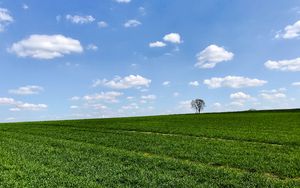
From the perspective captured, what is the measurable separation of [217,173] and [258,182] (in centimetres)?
265

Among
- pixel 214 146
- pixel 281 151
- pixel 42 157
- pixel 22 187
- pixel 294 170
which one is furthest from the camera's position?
pixel 214 146

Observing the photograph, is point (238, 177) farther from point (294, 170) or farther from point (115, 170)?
point (115, 170)

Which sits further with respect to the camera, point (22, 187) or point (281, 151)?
point (281, 151)

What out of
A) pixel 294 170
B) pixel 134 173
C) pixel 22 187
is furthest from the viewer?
pixel 294 170

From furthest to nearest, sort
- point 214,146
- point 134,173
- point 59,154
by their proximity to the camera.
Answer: point 214,146 < point 59,154 < point 134,173

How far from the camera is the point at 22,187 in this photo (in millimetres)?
17328

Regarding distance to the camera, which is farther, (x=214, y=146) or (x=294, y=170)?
(x=214, y=146)

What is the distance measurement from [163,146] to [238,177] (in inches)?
550

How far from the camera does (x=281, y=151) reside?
106ft

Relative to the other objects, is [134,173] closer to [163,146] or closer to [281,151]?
[163,146]

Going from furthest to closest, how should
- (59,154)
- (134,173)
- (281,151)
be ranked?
(281,151) < (59,154) < (134,173)

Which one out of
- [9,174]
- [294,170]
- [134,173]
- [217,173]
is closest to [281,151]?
[294,170]

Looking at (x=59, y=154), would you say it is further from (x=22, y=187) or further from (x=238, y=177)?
(x=238, y=177)

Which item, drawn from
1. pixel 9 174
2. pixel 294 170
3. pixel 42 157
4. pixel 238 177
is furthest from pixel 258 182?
pixel 42 157
